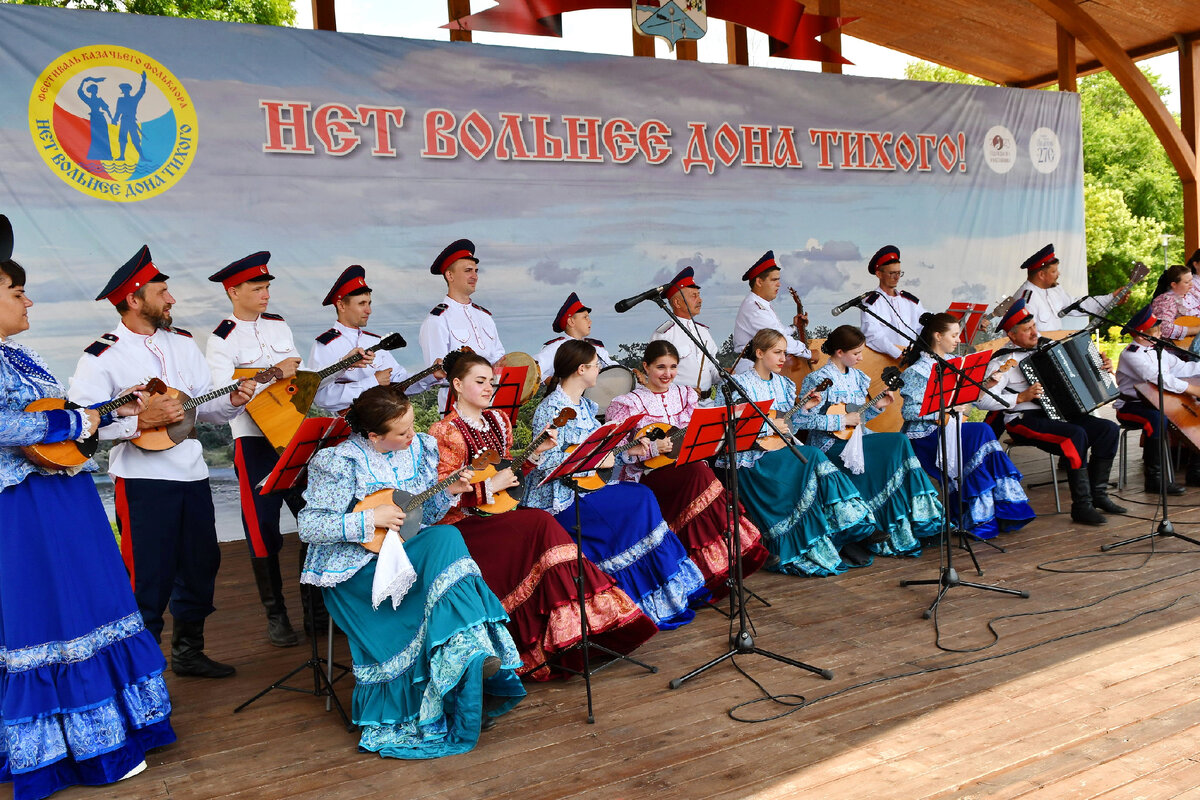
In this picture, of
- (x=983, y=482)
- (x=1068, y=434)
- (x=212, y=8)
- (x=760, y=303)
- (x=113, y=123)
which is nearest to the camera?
(x=983, y=482)

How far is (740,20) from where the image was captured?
8297 millimetres

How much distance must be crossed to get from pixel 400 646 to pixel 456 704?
0.87ft

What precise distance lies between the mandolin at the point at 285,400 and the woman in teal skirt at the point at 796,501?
6.51ft

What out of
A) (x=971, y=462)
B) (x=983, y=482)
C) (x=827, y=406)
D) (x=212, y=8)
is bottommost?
(x=983, y=482)

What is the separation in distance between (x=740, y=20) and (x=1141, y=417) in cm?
437

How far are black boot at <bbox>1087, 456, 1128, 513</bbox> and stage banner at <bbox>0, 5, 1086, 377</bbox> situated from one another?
121 inches

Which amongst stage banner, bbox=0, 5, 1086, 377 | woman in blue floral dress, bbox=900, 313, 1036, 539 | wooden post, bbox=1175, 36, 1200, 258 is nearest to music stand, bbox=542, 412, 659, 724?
woman in blue floral dress, bbox=900, 313, 1036, 539

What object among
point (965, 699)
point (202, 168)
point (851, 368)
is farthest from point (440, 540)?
point (202, 168)

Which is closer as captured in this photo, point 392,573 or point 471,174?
point 392,573

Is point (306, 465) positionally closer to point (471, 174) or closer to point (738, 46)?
point (471, 174)

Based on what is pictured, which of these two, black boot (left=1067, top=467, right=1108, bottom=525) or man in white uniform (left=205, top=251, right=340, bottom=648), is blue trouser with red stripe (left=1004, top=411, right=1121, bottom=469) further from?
man in white uniform (left=205, top=251, right=340, bottom=648)

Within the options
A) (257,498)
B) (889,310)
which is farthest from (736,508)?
(889,310)

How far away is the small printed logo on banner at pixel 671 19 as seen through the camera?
25.8 feet

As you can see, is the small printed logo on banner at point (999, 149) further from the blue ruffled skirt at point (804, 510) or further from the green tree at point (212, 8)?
the green tree at point (212, 8)
